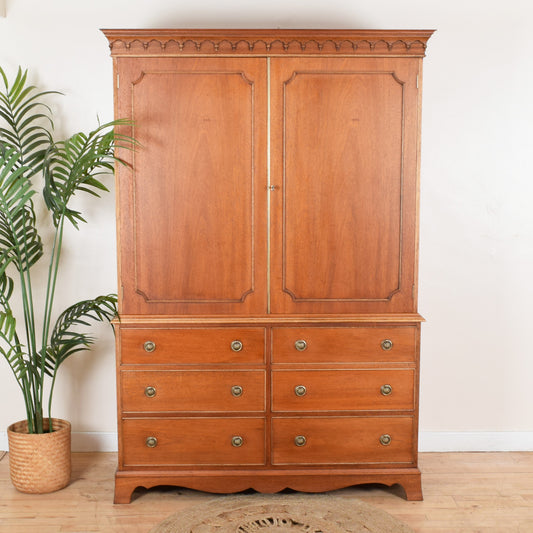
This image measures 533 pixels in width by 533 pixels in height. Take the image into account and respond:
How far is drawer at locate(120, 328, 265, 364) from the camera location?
2.63m

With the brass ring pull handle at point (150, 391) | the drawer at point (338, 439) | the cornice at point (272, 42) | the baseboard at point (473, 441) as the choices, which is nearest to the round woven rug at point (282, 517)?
the drawer at point (338, 439)

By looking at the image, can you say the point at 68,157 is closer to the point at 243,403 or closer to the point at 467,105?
the point at 243,403

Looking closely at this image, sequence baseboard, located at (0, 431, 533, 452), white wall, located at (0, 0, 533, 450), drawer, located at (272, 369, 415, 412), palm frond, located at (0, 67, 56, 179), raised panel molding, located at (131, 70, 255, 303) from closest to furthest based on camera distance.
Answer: raised panel molding, located at (131, 70, 255, 303) < drawer, located at (272, 369, 415, 412) < palm frond, located at (0, 67, 56, 179) < white wall, located at (0, 0, 533, 450) < baseboard, located at (0, 431, 533, 452)

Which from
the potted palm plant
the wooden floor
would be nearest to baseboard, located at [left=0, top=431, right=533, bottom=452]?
the wooden floor

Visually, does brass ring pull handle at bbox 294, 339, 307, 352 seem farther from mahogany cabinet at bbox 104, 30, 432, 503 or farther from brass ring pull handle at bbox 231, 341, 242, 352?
brass ring pull handle at bbox 231, 341, 242, 352

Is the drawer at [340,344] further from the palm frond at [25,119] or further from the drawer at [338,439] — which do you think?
the palm frond at [25,119]

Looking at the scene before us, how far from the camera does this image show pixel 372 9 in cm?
309

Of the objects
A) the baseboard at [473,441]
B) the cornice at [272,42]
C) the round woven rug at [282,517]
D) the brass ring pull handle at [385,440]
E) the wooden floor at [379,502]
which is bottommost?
the wooden floor at [379,502]

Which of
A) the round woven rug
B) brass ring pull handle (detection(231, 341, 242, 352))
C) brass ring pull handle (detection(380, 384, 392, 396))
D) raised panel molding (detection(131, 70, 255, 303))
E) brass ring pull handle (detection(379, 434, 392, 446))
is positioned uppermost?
raised panel molding (detection(131, 70, 255, 303))

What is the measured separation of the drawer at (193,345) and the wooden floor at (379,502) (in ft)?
2.10

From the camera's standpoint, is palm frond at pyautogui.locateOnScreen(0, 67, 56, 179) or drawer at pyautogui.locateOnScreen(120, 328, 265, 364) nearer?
drawer at pyautogui.locateOnScreen(120, 328, 265, 364)

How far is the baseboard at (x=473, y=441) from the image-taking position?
328 cm

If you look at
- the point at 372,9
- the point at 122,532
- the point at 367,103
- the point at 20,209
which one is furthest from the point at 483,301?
the point at 20,209

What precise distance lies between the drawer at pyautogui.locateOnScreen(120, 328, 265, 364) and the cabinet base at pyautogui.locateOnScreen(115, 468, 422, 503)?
499 mm
